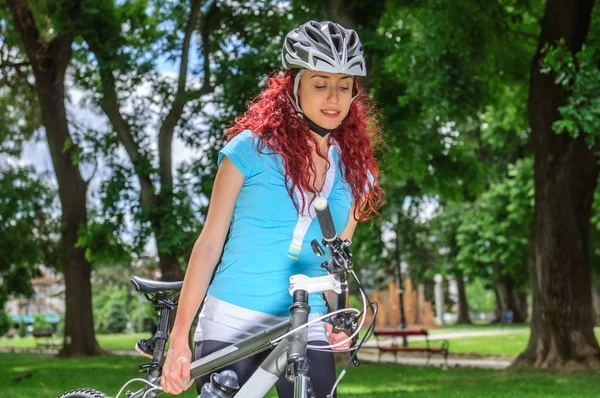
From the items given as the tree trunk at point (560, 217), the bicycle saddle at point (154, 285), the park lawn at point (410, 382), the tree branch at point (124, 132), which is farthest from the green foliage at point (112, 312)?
the bicycle saddle at point (154, 285)

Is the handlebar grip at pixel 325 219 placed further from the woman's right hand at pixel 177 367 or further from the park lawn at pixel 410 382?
the park lawn at pixel 410 382

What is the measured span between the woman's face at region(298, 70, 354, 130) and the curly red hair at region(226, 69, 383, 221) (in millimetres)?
55

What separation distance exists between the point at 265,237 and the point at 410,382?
13141 mm

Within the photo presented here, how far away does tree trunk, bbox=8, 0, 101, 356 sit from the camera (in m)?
24.6

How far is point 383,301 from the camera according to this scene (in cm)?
4181

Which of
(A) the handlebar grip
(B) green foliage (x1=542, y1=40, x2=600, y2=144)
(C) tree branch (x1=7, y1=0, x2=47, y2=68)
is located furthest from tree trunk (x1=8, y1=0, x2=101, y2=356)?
(A) the handlebar grip

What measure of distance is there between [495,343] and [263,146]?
27326 millimetres

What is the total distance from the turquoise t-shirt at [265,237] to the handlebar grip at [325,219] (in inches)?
4.8

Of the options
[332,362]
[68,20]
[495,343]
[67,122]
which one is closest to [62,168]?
[67,122]

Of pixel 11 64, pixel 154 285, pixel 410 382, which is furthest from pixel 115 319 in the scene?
pixel 154 285

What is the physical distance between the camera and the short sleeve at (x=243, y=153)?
9.84 feet

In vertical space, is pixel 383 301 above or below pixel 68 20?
below

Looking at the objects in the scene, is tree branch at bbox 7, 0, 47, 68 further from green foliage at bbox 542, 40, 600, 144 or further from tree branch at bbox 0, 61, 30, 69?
green foliage at bbox 542, 40, 600, 144

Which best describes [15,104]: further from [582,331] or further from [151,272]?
[582,331]
